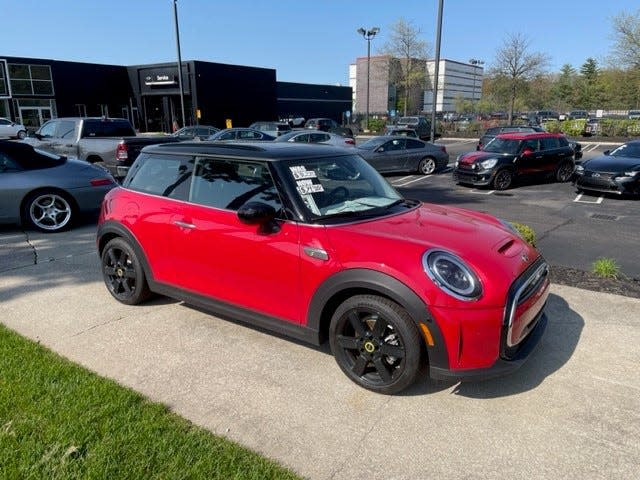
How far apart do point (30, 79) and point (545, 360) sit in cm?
4369

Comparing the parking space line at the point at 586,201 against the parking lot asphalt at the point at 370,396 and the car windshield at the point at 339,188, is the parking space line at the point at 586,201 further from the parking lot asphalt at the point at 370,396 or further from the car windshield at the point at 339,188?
the car windshield at the point at 339,188

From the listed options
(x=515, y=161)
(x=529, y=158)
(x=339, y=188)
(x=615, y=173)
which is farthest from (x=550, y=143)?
(x=339, y=188)

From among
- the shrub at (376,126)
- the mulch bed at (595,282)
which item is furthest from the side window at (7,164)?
the shrub at (376,126)

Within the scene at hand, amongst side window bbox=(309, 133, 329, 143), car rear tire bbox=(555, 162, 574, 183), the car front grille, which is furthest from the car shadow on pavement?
side window bbox=(309, 133, 329, 143)

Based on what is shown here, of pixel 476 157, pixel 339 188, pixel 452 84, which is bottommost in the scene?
pixel 476 157

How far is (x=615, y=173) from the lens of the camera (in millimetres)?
11836

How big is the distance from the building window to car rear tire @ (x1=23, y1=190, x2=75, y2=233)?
36647mm

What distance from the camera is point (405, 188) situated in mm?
14250

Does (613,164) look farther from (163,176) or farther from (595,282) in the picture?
(163,176)

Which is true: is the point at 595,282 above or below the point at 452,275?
below

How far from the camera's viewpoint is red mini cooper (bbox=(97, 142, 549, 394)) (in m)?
2.87

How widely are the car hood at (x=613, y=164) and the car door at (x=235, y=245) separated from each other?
1145cm

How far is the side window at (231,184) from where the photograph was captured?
11.8 feet

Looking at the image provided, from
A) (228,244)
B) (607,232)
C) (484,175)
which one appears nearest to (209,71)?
(484,175)
